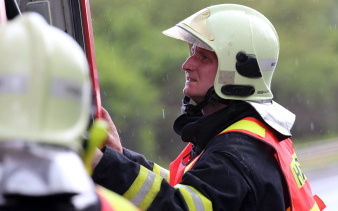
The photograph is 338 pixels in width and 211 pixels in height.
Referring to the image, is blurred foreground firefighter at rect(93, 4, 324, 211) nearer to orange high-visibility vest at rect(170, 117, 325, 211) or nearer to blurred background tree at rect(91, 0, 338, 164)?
orange high-visibility vest at rect(170, 117, 325, 211)

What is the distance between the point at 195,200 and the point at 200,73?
0.84 meters

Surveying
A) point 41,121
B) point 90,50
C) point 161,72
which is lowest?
point 161,72

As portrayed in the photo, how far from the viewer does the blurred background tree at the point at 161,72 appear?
1759 cm

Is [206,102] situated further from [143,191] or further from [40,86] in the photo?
[40,86]

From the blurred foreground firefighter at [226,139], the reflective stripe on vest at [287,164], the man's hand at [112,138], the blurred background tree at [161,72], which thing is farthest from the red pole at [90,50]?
the blurred background tree at [161,72]

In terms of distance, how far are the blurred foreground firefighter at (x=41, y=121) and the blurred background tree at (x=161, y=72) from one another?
1487cm

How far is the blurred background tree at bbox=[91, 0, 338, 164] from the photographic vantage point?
17.6 metres

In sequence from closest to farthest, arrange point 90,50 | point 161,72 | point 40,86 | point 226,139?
point 40,86, point 226,139, point 90,50, point 161,72

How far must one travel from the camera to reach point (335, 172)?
1552 cm

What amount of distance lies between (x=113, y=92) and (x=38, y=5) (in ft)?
45.9

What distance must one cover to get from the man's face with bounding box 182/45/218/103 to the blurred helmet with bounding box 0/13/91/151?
225 centimetres

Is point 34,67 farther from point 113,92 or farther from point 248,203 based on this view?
point 113,92

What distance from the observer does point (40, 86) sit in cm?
162

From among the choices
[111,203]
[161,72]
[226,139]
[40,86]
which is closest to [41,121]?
[40,86]
